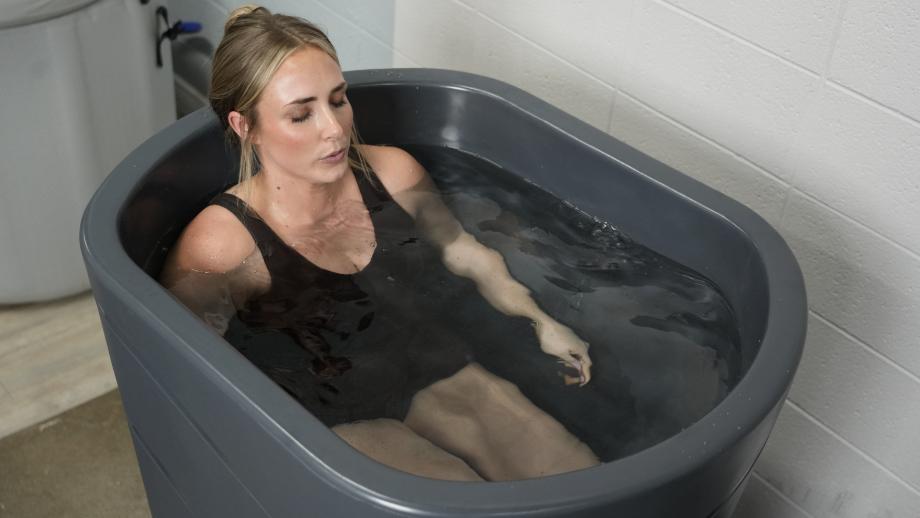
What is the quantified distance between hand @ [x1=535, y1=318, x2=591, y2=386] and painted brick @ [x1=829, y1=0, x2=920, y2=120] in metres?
0.47

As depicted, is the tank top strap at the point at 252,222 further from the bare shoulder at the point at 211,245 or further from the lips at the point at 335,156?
the lips at the point at 335,156

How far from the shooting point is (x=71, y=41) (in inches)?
Result: 72.9

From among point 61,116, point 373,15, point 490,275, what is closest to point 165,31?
point 61,116

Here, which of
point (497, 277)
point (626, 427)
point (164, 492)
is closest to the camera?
point (626, 427)

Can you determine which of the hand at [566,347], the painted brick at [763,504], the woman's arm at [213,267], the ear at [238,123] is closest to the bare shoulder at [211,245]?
the woman's arm at [213,267]

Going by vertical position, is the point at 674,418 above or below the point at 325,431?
below

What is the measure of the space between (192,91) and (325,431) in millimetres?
1723

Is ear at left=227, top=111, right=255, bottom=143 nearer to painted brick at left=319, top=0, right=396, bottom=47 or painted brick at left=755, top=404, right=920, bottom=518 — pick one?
painted brick at left=319, top=0, right=396, bottom=47

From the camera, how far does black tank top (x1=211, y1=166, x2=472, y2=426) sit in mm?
1342

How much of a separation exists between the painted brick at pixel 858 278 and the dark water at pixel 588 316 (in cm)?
14

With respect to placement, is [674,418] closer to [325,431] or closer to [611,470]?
[611,470]

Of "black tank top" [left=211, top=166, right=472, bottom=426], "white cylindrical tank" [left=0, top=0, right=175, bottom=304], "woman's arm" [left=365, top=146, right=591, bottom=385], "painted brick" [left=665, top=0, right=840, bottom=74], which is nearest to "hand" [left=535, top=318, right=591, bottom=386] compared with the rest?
"woman's arm" [left=365, top=146, right=591, bottom=385]

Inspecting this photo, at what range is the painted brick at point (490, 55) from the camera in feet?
5.48

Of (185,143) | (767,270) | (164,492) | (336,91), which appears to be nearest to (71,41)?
(185,143)
